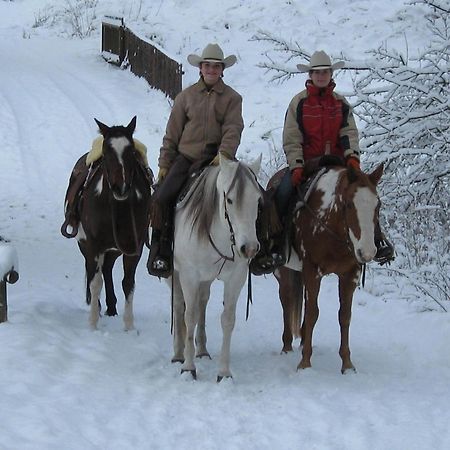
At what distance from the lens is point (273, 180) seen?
8.42 meters

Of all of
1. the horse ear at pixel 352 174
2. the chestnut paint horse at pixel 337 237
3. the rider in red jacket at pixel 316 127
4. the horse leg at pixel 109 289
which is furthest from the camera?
the horse leg at pixel 109 289

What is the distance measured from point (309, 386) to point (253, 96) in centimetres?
1406

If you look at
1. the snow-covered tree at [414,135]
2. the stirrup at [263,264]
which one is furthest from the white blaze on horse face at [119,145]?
the snow-covered tree at [414,135]

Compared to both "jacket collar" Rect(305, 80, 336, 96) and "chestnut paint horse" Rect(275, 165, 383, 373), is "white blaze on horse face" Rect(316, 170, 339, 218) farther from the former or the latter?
"jacket collar" Rect(305, 80, 336, 96)

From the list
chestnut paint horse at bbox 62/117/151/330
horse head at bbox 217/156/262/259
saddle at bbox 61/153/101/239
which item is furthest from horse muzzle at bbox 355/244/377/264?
saddle at bbox 61/153/101/239

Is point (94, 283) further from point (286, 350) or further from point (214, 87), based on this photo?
point (214, 87)

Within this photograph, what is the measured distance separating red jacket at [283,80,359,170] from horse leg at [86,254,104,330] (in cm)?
255

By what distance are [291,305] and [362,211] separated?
74.7 inches

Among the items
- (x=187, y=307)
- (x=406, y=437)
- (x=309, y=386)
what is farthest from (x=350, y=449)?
(x=187, y=307)

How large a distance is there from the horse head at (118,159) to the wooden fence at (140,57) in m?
12.6

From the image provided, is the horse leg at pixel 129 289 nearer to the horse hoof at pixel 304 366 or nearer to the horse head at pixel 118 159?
the horse head at pixel 118 159

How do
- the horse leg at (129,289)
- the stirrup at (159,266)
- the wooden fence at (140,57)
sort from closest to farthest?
the stirrup at (159,266) → the horse leg at (129,289) → the wooden fence at (140,57)

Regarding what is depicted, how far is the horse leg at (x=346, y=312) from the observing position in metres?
7.27

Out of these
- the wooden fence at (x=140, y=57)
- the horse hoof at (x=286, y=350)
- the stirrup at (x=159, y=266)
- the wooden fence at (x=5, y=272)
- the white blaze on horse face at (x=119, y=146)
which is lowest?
the horse hoof at (x=286, y=350)
